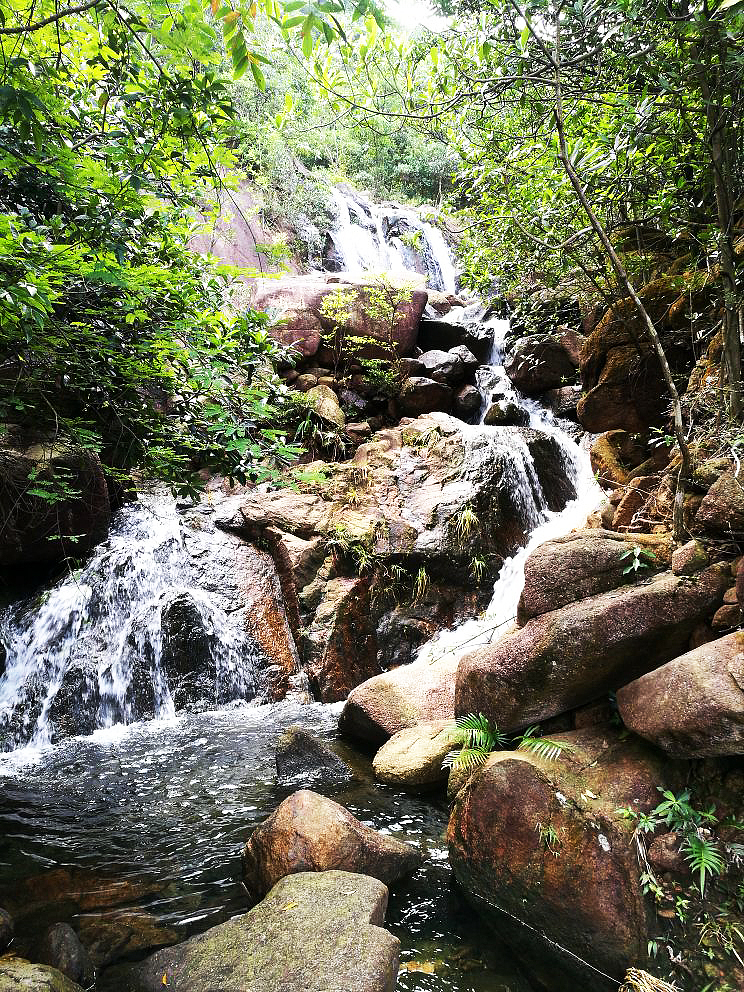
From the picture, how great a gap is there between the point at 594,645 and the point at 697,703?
776mm

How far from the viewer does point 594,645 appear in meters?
4.19

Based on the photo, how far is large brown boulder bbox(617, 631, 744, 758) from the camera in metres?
3.41

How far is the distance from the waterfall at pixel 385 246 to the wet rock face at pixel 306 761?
1811 centimetres

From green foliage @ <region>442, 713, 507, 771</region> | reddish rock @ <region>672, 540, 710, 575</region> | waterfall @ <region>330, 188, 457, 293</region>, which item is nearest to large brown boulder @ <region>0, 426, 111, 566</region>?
green foliage @ <region>442, 713, 507, 771</region>

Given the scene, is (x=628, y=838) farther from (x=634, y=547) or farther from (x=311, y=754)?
(x=311, y=754)

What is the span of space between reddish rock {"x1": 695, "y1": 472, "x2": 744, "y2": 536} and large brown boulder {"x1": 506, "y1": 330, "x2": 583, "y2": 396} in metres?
8.68

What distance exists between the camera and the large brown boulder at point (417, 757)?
5.68m

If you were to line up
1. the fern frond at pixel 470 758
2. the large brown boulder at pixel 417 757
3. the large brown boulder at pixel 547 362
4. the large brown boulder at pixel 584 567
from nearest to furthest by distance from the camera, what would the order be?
1. the fern frond at pixel 470 758
2. the large brown boulder at pixel 584 567
3. the large brown boulder at pixel 417 757
4. the large brown boulder at pixel 547 362

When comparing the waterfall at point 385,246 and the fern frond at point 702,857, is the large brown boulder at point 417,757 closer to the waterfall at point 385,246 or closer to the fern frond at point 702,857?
the fern frond at point 702,857

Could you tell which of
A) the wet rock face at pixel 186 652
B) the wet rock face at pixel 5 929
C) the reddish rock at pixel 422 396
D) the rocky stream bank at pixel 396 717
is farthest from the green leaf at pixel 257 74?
the reddish rock at pixel 422 396

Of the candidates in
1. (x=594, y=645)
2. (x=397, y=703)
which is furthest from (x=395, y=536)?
(x=594, y=645)

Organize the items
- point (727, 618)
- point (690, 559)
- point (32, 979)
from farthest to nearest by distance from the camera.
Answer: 1. point (690, 559)
2. point (727, 618)
3. point (32, 979)

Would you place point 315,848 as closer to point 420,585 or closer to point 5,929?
point 5,929

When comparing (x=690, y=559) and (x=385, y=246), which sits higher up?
(x=385, y=246)
